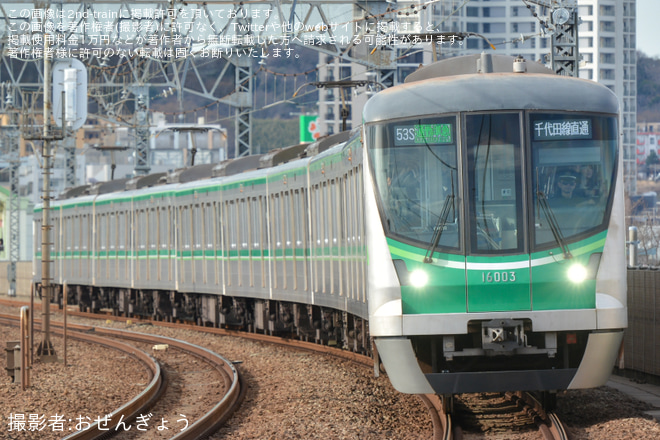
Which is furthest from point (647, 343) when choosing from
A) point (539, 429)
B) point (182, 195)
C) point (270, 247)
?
point (182, 195)

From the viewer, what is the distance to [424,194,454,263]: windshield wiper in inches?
404

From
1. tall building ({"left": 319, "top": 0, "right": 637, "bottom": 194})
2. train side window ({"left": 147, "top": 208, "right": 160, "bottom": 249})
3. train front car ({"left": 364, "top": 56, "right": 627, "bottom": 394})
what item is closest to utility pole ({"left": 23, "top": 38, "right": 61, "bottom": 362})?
train side window ({"left": 147, "top": 208, "right": 160, "bottom": 249})

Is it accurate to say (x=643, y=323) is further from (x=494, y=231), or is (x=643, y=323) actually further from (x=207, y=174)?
(x=207, y=174)

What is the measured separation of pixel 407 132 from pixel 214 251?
13709 mm

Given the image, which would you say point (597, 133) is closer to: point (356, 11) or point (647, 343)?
point (647, 343)

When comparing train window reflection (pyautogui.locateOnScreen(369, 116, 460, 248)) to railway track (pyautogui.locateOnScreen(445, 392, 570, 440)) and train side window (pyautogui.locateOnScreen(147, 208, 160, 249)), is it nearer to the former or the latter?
railway track (pyautogui.locateOnScreen(445, 392, 570, 440))

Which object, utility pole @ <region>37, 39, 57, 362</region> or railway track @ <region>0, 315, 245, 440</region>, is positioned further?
utility pole @ <region>37, 39, 57, 362</region>

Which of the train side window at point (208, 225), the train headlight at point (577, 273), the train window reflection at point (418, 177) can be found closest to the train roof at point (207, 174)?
the train side window at point (208, 225)

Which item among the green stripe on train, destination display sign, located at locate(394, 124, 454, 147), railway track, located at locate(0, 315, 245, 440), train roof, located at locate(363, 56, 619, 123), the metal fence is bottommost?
railway track, located at locate(0, 315, 245, 440)

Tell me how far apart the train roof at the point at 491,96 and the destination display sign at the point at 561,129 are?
115mm

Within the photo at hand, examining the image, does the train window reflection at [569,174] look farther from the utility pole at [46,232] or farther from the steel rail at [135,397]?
the utility pole at [46,232]

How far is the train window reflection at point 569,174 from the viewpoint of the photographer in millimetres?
10258

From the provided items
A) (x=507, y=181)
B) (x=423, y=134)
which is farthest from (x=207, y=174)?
(x=507, y=181)

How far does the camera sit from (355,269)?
46.6 feet
